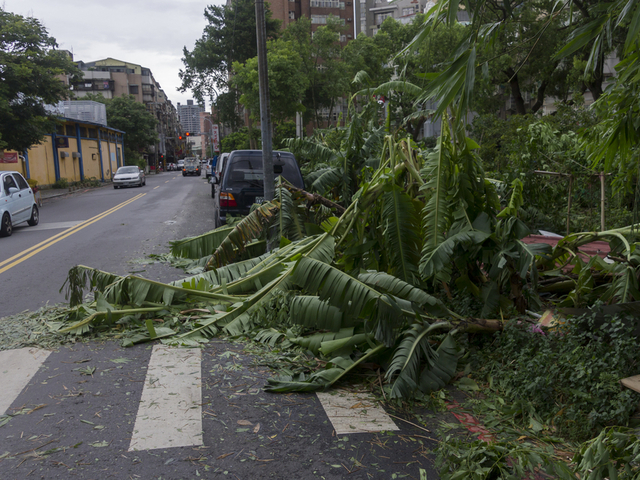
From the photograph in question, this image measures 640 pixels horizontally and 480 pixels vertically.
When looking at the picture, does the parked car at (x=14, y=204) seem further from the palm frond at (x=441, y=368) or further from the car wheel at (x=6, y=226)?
the palm frond at (x=441, y=368)

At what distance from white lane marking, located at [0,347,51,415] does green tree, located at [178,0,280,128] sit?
39590 millimetres

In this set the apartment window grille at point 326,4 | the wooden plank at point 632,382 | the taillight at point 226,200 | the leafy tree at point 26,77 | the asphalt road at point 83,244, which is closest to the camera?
the wooden plank at point 632,382

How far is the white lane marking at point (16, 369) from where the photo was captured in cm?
417

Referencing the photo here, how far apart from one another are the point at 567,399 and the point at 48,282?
7740 mm

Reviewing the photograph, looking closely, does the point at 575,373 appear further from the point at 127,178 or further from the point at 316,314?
the point at 127,178

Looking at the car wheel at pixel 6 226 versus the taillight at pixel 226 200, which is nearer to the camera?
the taillight at pixel 226 200

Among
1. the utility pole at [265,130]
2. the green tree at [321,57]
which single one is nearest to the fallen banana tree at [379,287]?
the utility pole at [265,130]

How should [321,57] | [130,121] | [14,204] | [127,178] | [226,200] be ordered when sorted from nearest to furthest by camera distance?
[226,200], [14,204], [127,178], [321,57], [130,121]

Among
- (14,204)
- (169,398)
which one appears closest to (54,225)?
(14,204)

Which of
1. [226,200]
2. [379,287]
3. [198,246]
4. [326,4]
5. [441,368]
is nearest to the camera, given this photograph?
[441,368]

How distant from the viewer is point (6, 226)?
13.8 m

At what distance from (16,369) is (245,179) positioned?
7537 mm

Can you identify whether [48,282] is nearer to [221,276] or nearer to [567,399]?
[221,276]

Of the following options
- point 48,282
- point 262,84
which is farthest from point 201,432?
point 262,84
